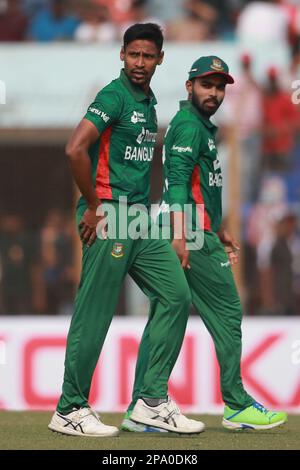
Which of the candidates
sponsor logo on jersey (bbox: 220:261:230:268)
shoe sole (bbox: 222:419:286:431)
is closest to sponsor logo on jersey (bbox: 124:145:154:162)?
sponsor logo on jersey (bbox: 220:261:230:268)

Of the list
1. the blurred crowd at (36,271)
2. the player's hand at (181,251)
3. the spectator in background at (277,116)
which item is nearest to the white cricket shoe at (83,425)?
the player's hand at (181,251)

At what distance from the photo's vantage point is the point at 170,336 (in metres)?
6.78

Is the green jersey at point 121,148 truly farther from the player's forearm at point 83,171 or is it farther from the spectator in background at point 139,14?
the spectator in background at point 139,14

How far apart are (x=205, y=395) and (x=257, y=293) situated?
5.65 ft

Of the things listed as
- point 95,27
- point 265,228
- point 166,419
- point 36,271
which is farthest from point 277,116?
point 166,419

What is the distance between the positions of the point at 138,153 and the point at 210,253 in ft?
2.77

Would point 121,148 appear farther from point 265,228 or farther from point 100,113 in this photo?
point 265,228

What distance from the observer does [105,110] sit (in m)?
6.45

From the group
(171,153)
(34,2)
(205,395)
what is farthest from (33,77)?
(171,153)

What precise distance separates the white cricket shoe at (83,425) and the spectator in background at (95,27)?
8664mm

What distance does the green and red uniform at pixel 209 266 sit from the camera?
7.11m

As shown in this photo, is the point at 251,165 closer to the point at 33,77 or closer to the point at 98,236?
the point at 33,77

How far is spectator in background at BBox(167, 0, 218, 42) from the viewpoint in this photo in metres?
14.7

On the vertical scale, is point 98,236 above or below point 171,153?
below
